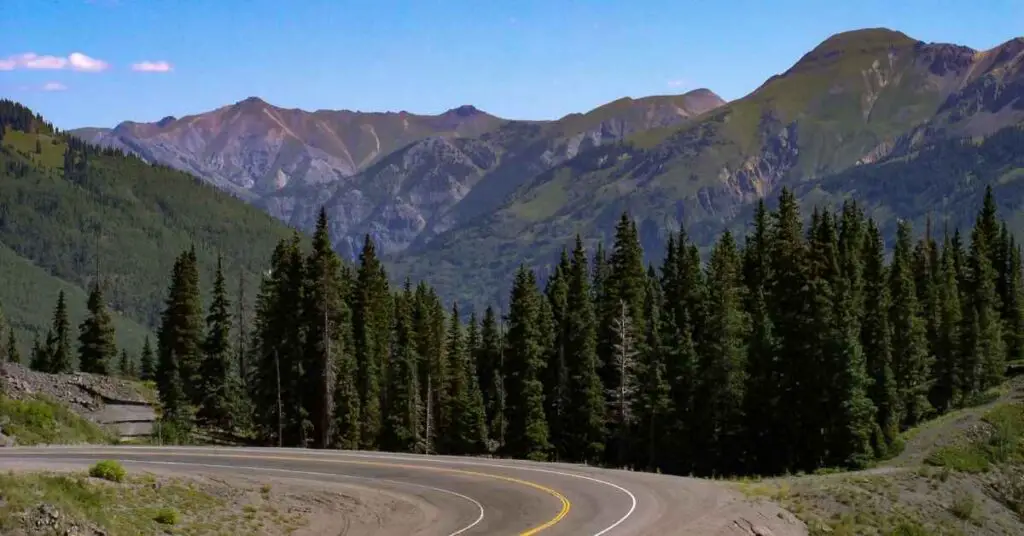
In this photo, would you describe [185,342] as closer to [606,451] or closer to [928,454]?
[606,451]

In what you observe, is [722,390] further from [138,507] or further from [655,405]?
[138,507]

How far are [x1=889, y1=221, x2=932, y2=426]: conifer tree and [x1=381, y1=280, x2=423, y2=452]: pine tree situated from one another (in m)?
39.2

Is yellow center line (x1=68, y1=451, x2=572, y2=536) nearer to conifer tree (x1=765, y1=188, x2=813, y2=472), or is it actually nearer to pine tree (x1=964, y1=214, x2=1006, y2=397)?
conifer tree (x1=765, y1=188, x2=813, y2=472)

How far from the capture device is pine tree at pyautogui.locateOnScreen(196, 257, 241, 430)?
90.9 meters

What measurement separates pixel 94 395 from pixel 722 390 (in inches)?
1912

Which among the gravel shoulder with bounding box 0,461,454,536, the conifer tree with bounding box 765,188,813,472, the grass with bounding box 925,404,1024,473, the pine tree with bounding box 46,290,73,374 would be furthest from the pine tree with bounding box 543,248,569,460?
the pine tree with bounding box 46,290,73,374

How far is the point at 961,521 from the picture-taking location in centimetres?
5147

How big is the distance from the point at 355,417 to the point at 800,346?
32961 mm

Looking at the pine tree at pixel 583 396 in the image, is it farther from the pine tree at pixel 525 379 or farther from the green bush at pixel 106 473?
the green bush at pixel 106 473

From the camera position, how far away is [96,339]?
108250 millimetres

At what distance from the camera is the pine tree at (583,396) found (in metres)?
80.1

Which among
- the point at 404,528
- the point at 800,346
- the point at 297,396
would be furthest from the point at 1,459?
the point at 800,346

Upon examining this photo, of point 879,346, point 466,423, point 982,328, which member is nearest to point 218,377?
point 466,423

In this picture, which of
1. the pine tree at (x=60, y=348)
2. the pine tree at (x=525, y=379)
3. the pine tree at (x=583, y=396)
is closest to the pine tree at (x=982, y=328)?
the pine tree at (x=583, y=396)
